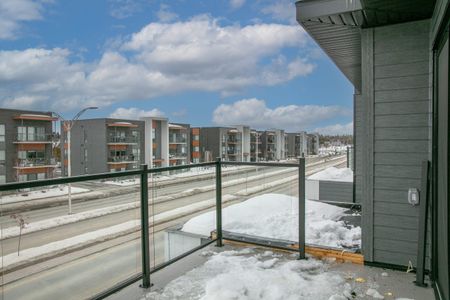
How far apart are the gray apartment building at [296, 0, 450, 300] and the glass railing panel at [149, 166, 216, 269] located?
1.83 metres

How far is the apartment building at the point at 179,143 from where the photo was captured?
39.7 meters

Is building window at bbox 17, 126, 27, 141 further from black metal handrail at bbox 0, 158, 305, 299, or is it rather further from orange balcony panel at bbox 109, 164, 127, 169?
black metal handrail at bbox 0, 158, 305, 299

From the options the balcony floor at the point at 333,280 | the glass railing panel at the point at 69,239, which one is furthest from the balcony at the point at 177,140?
the glass railing panel at the point at 69,239

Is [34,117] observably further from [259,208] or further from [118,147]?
[259,208]

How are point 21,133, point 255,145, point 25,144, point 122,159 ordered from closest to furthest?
point 21,133
point 25,144
point 122,159
point 255,145

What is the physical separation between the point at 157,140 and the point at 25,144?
14868mm

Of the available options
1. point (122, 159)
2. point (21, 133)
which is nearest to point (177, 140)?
point (122, 159)

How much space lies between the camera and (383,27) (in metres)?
3.18

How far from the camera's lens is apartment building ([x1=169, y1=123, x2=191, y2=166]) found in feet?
130

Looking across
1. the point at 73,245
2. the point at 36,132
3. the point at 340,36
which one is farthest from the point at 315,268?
the point at 36,132

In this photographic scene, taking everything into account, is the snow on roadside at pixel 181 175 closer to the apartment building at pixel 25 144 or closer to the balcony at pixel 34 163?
the apartment building at pixel 25 144

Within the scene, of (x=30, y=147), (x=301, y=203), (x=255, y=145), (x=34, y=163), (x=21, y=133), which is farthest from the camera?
(x=255, y=145)

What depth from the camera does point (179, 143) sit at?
40.8 metres

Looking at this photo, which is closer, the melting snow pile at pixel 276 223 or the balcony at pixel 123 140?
the melting snow pile at pixel 276 223
